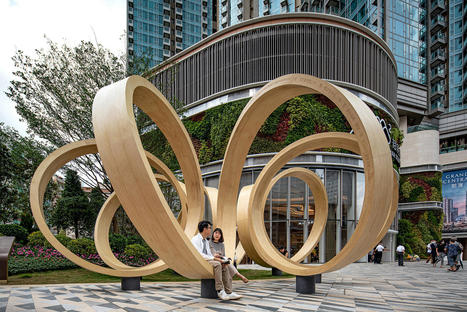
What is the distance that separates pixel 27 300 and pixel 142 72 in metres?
14.5

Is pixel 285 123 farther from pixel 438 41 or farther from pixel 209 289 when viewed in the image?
pixel 438 41

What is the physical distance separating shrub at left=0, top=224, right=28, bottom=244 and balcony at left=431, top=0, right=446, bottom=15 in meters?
69.7

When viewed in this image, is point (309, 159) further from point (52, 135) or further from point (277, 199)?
point (52, 135)

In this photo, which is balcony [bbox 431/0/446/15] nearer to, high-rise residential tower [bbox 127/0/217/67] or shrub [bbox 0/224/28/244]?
high-rise residential tower [bbox 127/0/217/67]

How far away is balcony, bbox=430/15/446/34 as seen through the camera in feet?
210

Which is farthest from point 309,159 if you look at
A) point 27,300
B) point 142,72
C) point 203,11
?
point 203,11

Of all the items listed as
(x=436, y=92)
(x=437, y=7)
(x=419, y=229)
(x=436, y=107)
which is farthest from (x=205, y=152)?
(x=437, y=7)

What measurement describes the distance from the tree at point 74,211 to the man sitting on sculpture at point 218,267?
20568mm

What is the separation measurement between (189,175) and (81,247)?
24.6 ft

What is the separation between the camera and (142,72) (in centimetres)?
1967

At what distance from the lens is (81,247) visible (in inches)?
588

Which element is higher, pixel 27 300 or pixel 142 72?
pixel 142 72

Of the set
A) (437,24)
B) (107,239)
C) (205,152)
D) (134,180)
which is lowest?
(107,239)

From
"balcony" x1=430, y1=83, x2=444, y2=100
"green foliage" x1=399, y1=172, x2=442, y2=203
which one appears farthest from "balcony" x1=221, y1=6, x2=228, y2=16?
"green foliage" x1=399, y1=172, x2=442, y2=203
